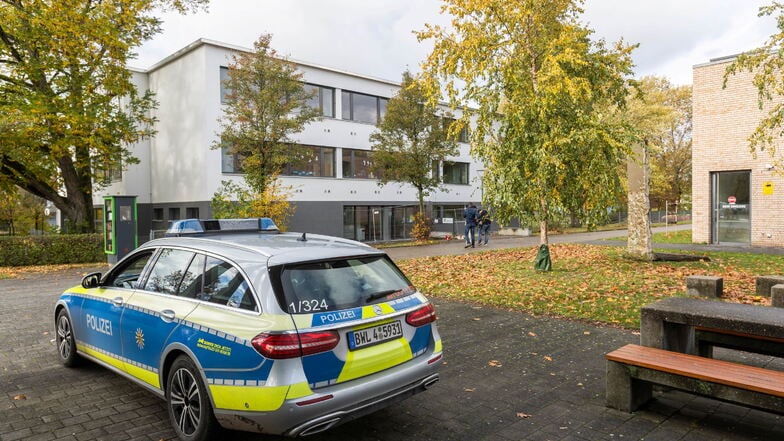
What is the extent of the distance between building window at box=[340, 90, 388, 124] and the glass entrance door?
56.6 feet

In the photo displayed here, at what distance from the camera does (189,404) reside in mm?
3693

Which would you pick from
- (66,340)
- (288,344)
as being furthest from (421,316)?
(66,340)

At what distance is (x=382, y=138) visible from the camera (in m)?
25.6

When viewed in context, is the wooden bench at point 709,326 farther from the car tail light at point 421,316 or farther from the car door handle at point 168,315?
the car door handle at point 168,315

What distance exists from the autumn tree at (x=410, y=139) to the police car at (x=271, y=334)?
68.6 feet

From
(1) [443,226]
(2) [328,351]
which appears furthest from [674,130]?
(2) [328,351]

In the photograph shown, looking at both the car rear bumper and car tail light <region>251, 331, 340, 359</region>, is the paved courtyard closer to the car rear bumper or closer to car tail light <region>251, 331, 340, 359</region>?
the car rear bumper

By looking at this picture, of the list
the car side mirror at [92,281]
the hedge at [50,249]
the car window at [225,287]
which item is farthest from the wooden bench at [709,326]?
the hedge at [50,249]

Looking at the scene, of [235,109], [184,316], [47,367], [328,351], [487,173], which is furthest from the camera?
[235,109]

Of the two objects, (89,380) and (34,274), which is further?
(34,274)

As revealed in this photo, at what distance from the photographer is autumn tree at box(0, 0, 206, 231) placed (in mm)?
18297

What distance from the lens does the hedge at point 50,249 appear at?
17230 mm

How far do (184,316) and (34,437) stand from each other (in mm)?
1578

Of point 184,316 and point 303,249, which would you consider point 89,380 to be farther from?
point 303,249
